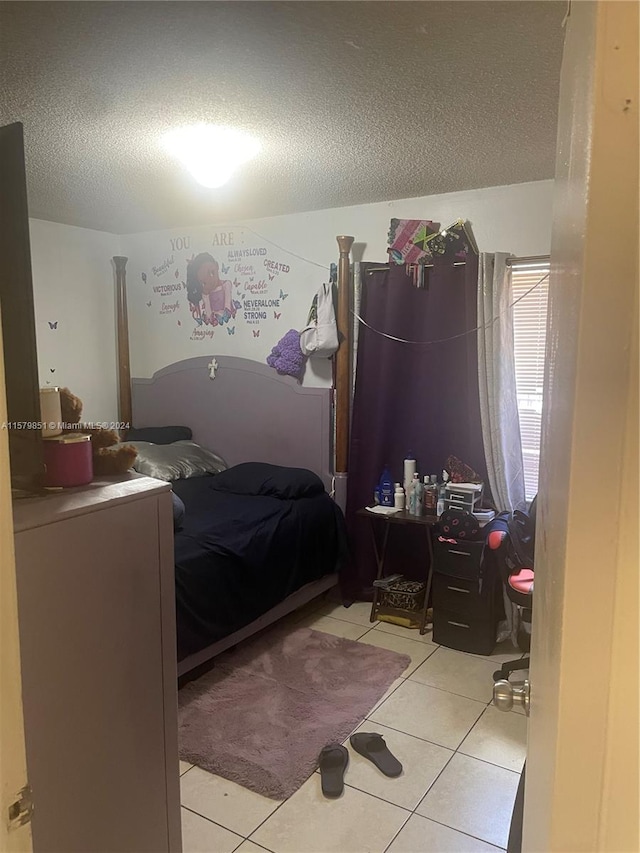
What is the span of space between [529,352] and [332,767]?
2.19m

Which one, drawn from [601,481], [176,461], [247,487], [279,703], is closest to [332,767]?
[279,703]

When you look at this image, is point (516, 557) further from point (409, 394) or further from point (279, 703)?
point (279, 703)

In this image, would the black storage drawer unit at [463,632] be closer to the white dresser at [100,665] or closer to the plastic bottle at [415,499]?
the plastic bottle at [415,499]

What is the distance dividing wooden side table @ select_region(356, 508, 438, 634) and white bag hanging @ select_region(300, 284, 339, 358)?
98cm

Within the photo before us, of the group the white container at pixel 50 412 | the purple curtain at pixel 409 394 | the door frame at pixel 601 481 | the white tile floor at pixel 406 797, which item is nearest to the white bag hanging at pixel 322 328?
the purple curtain at pixel 409 394

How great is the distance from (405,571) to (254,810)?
1.84 m

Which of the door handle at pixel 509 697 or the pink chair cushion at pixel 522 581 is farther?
the pink chair cushion at pixel 522 581

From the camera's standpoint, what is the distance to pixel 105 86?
79.4 inches

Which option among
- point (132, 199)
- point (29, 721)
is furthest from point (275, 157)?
point (29, 721)

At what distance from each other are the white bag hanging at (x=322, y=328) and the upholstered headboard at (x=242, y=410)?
28cm

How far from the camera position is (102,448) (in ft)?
5.10

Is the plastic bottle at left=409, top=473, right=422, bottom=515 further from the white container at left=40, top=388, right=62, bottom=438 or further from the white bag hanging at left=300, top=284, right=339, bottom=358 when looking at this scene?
the white container at left=40, top=388, right=62, bottom=438

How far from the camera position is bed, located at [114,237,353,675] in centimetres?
286

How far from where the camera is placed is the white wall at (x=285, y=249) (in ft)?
10.8
